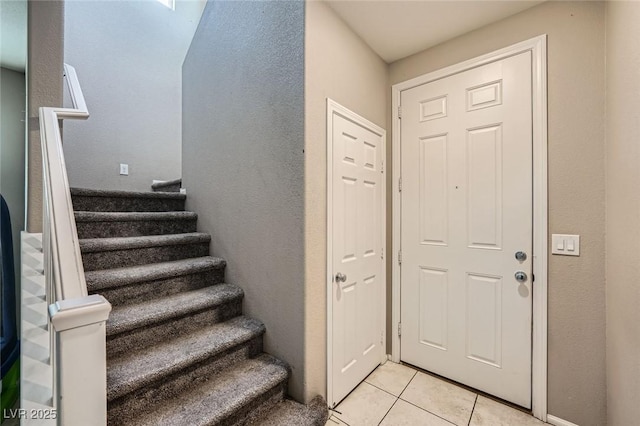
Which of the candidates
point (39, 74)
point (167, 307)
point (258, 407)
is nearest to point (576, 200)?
point (258, 407)

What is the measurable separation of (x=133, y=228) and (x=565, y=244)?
287 centimetres

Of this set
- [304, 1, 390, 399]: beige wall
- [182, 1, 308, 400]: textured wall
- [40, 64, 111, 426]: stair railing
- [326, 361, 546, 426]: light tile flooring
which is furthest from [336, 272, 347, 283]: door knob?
[40, 64, 111, 426]: stair railing

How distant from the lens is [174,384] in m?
1.29

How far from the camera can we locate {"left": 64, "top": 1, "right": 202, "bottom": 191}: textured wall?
2.76 metres

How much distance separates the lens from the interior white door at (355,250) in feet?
5.64

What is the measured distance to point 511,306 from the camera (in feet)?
5.62

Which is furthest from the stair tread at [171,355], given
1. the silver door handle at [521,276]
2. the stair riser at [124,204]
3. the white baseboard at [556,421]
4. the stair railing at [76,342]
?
the white baseboard at [556,421]

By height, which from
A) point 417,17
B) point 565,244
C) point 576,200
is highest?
point 417,17

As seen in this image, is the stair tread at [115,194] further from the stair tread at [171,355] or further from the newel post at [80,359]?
the newel post at [80,359]

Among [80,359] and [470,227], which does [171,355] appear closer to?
[80,359]

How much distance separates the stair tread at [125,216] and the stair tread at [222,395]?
4.20 feet

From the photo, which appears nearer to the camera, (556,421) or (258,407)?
(258,407)

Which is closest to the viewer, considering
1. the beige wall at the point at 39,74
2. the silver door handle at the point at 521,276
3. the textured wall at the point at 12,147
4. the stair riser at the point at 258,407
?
the stair riser at the point at 258,407

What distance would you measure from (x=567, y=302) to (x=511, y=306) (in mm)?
278
